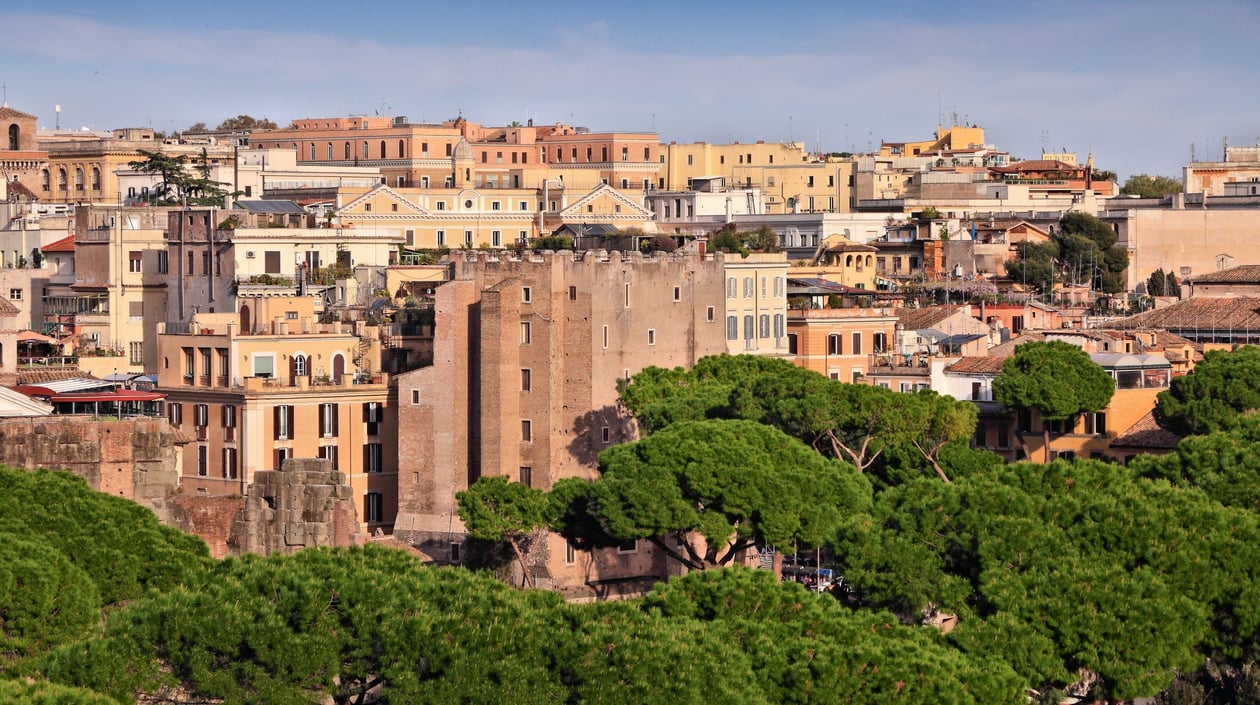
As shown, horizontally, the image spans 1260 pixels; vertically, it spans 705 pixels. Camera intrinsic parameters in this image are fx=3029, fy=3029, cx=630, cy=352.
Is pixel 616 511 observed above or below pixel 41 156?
below

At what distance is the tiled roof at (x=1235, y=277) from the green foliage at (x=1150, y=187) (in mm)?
41676

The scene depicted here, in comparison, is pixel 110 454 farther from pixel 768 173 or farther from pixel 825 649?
pixel 768 173

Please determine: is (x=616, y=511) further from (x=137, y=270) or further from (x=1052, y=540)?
(x=137, y=270)

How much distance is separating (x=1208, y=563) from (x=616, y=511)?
619 inches

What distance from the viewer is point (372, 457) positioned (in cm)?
7406

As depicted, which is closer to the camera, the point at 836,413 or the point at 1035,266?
the point at 836,413

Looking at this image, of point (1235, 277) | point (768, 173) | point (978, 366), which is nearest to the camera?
point (978, 366)

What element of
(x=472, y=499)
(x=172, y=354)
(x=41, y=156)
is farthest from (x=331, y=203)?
(x=472, y=499)

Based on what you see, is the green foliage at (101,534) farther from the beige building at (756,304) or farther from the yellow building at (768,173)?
the yellow building at (768,173)

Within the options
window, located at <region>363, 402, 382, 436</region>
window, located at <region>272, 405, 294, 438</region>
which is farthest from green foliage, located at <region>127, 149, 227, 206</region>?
window, located at <region>272, 405, 294, 438</region>

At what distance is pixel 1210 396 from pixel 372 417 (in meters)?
20.1

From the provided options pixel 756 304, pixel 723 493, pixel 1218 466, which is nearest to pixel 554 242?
pixel 756 304

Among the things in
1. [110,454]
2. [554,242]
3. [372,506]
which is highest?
[554,242]

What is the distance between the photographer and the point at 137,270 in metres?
89.6
